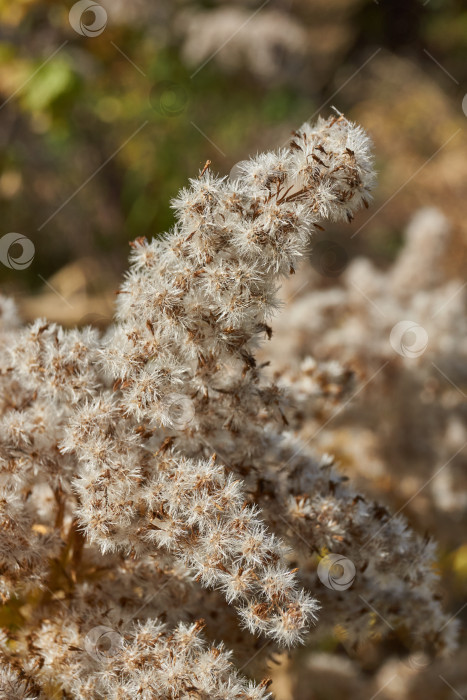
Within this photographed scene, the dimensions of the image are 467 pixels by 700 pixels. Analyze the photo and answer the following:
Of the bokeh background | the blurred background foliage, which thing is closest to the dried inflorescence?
the bokeh background

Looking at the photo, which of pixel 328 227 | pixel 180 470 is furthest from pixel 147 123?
pixel 180 470

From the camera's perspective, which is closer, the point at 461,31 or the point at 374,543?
the point at 374,543

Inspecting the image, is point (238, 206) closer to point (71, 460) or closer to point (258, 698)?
point (71, 460)

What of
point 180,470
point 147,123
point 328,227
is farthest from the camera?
point 328,227

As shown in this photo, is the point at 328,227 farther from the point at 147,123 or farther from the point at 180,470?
the point at 180,470

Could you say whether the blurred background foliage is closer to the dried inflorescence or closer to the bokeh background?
the bokeh background

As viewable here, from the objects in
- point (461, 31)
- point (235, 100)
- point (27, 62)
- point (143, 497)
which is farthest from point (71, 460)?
point (461, 31)
